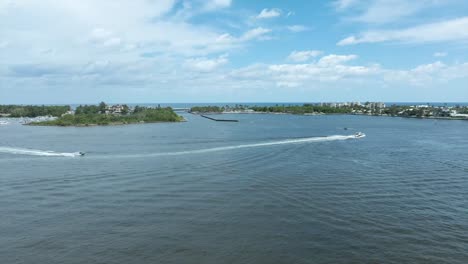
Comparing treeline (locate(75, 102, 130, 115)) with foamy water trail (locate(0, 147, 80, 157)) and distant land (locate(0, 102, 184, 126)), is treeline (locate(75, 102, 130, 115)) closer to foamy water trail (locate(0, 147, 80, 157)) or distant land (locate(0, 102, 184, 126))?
distant land (locate(0, 102, 184, 126))

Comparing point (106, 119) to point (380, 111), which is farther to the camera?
point (380, 111)

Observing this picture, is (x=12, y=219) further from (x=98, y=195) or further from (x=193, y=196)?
(x=193, y=196)

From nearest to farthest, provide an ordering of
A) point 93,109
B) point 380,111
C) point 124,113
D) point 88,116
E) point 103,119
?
point 103,119
point 88,116
point 93,109
point 124,113
point 380,111

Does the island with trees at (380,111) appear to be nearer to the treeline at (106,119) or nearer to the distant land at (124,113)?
the distant land at (124,113)

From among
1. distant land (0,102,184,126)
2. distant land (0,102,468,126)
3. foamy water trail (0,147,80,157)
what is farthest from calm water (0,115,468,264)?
distant land (0,102,468,126)

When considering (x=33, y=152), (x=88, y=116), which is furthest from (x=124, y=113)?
(x=33, y=152)

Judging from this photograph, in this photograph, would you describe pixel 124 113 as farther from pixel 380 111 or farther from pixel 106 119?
pixel 380 111

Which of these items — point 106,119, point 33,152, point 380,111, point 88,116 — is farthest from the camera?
point 380,111

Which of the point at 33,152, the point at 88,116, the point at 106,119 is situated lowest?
the point at 33,152
